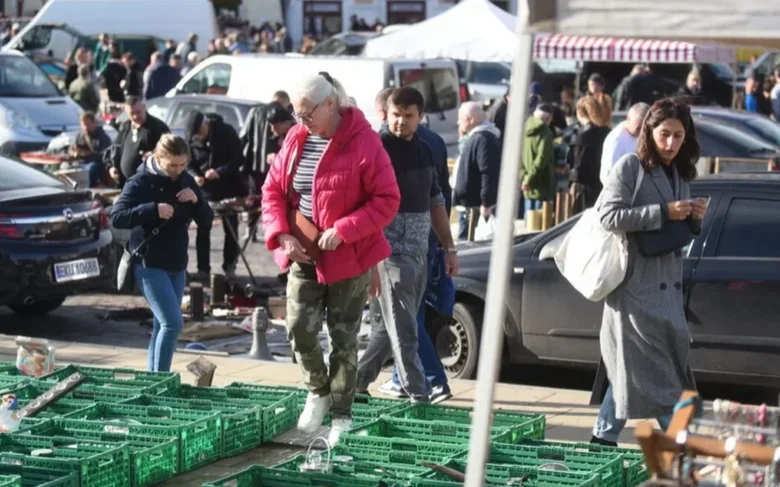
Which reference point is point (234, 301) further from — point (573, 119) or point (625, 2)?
point (573, 119)

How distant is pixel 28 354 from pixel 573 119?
19179mm

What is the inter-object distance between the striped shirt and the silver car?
15886 mm

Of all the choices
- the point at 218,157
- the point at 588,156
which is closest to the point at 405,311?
the point at 588,156

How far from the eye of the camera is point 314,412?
7.63 meters

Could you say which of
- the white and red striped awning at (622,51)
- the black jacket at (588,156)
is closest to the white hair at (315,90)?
the black jacket at (588,156)

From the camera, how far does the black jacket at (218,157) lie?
15.5 metres

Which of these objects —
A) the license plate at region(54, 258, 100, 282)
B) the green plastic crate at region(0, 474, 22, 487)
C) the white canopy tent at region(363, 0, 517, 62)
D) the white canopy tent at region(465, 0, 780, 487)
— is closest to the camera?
the white canopy tent at region(465, 0, 780, 487)

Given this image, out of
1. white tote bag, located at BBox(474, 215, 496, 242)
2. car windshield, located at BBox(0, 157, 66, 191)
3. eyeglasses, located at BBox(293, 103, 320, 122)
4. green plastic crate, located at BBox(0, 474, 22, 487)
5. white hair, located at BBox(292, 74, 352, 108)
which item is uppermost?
white hair, located at BBox(292, 74, 352, 108)

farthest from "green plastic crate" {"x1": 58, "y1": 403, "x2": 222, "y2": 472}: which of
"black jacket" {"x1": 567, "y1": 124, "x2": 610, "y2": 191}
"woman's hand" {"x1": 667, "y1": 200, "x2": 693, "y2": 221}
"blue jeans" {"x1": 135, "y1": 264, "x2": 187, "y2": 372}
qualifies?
"black jacket" {"x1": 567, "y1": 124, "x2": 610, "y2": 191}

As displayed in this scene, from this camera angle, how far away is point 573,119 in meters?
27.2

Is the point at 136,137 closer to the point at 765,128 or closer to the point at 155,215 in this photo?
the point at 155,215

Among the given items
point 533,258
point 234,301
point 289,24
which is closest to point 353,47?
point 289,24

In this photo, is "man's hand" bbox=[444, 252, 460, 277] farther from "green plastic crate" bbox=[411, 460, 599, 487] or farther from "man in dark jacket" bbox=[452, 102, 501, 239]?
"man in dark jacket" bbox=[452, 102, 501, 239]

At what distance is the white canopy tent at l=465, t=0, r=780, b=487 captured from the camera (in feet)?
13.3
